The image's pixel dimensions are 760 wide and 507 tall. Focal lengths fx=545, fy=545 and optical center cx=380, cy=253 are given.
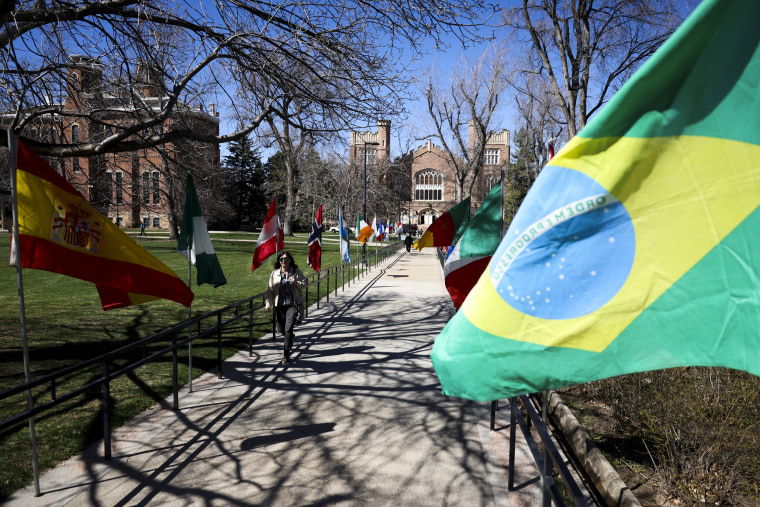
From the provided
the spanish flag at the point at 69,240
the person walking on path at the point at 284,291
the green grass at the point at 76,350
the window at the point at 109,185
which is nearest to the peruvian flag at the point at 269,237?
the person walking on path at the point at 284,291

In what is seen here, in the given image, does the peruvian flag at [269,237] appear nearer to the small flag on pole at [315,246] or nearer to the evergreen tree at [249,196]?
the small flag on pole at [315,246]

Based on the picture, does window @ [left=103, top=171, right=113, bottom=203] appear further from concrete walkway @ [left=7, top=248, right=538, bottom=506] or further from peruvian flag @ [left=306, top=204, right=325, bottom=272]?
concrete walkway @ [left=7, top=248, right=538, bottom=506]

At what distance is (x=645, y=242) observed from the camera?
170 centimetres

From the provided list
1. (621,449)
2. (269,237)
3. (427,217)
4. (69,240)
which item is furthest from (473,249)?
(427,217)

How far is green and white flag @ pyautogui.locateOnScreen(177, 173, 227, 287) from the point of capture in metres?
7.56

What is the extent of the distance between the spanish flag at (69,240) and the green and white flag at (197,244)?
2.64m

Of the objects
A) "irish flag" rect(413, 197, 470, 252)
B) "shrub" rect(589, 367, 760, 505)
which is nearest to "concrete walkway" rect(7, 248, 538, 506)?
"shrub" rect(589, 367, 760, 505)

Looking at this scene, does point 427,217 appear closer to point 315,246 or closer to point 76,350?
point 315,246

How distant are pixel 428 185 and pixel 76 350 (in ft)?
266

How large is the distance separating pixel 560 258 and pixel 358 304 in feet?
41.6

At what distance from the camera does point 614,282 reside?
5.70 feet

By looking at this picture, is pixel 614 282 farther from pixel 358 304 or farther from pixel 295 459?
pixel 358 304

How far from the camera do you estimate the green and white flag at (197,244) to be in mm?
7559

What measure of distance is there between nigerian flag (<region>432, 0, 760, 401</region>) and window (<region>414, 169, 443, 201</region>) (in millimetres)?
86204
